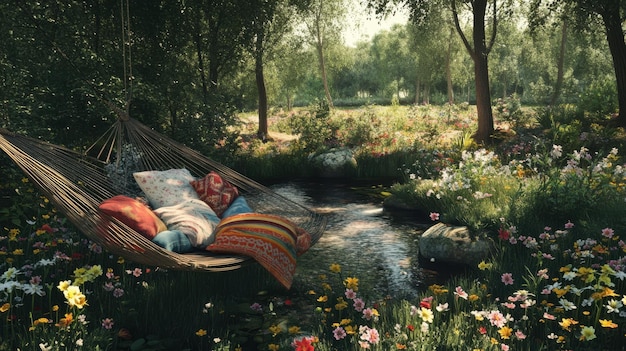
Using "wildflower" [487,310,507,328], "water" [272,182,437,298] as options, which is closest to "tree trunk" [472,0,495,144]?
"water" [272,182,437,298]

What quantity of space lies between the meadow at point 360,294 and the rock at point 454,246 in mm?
128

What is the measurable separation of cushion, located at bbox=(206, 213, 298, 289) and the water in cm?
85

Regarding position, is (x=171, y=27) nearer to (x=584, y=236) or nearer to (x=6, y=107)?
(x=6, y=107)

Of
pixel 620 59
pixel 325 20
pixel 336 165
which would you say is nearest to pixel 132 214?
pixel 336 165

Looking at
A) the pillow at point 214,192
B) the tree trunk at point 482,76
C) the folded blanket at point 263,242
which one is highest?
the tree trunk at point 482,76

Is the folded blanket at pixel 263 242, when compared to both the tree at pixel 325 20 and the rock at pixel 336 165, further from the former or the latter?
the tree at pixel 325 20

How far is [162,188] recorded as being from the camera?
4.42 metres

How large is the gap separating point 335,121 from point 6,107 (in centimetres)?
894

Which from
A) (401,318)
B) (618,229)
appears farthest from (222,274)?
(618,229)

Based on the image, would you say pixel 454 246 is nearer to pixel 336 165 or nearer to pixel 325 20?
pixel 336 165

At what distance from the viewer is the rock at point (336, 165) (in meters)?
10.1

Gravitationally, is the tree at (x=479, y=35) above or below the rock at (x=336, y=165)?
above

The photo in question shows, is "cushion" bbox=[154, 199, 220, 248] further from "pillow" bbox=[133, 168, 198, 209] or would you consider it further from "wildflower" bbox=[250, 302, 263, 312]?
"wildflower" bbox=[250, 302, 263, 312]

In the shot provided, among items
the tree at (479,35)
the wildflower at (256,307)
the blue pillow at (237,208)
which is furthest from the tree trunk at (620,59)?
the wildflower at (256,307)
